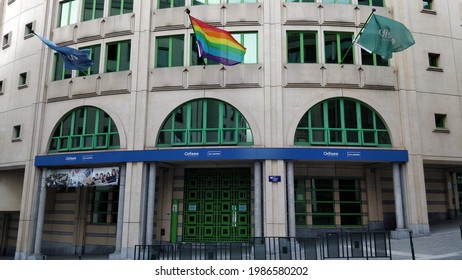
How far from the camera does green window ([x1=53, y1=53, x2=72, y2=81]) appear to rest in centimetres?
2045

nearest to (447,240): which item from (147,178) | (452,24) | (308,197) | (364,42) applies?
(308,197)

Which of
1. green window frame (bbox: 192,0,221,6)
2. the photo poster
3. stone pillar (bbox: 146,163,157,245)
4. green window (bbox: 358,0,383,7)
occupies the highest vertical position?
green window (bbox: 358,0,383,7)

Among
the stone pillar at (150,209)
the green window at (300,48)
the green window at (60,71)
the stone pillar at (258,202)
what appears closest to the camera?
the stone pillar at (258,202)

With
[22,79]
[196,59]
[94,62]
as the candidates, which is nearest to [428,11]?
[196,59]

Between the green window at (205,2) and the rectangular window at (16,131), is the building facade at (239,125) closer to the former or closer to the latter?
the green window at (205,2)

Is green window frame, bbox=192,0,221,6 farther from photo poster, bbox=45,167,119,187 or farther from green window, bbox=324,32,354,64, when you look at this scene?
photo poster, bbox=45,167,119,187

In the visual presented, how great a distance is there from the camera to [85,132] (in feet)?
62.9

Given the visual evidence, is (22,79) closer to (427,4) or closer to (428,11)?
(428,11)

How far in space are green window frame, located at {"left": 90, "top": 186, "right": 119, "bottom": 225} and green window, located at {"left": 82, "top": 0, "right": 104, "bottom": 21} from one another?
34.3 feet

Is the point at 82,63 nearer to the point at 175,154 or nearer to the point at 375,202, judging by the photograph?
the point at 175,154

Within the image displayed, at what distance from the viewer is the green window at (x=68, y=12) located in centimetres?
2114

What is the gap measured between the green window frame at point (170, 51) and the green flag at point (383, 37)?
30.3ft

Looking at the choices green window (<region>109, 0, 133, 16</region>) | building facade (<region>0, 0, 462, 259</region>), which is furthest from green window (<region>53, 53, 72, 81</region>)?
green window (<region>109, 0, 133, 16</region>)

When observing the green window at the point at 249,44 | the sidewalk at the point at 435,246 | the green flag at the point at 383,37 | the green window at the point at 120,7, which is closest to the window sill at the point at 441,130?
the sidewalk at the point at 435,246
